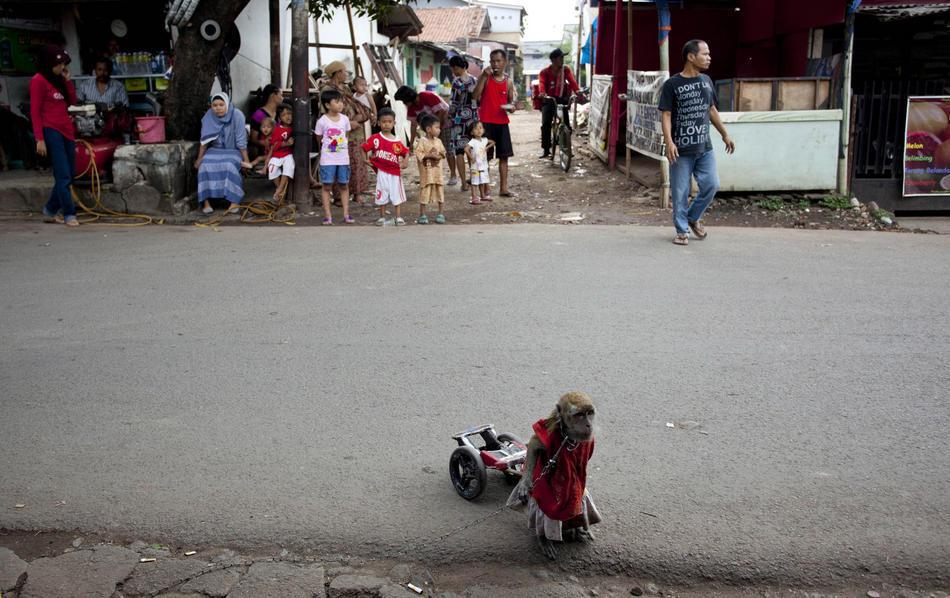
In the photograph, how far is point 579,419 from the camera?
2.99 metres

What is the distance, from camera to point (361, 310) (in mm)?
6293

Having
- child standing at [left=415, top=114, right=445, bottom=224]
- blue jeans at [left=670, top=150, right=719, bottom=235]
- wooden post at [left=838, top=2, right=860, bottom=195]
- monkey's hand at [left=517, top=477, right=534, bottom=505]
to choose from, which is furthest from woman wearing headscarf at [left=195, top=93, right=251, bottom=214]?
monkey's hand at [left=517, top=477, right=534, bottom=505]

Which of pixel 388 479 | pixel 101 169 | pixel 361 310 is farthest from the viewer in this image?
pixel 101 169

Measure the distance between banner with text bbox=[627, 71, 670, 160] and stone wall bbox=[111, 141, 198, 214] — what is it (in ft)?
20.1

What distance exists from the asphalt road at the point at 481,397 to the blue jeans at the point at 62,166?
6.20 feet

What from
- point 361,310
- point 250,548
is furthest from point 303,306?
point 250,548

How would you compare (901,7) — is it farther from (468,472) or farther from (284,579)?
(284,579)

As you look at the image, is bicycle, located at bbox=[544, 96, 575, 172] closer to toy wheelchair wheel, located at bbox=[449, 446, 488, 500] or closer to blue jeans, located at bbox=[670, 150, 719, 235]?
blue jeans, located at bbox=[670, 150, 719, 235]

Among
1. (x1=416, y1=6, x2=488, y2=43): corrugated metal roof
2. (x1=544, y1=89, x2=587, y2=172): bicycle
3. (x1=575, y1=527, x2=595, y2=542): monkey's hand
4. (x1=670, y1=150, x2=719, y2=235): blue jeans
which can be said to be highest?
(x1=416, y1=6, x2=488, y2=43): corrugated metal roof

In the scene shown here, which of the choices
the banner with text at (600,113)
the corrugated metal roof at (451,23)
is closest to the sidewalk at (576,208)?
the banner with text at (600,113)

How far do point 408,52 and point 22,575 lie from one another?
1016 inches

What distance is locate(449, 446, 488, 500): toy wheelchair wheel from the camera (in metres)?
3.57

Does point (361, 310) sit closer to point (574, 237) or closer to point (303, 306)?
point (303, 306)

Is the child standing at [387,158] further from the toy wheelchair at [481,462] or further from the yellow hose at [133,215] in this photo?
the toy wheelchair at [481,462]
